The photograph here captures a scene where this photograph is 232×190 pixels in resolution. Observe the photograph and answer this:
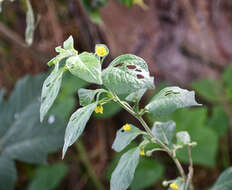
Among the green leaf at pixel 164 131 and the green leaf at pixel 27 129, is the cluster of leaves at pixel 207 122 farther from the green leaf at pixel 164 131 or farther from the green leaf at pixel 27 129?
the green leaf at pixel 164 131

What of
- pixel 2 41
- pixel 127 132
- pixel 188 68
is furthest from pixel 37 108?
pixel 188 68

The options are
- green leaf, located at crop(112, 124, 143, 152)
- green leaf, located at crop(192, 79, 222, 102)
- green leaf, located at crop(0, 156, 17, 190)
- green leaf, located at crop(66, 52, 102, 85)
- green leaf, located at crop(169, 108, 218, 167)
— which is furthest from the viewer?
green leaf, located at crop(192, 79, 222, 102)

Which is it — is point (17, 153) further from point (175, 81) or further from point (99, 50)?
point (175, 81)

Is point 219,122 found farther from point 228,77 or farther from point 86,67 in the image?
point 86,67

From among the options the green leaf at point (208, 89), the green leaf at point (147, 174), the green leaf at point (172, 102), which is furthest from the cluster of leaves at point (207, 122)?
the green leaf at point (172, 102)

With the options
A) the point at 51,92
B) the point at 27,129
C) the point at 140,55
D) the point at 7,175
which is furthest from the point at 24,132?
the point at 140,55

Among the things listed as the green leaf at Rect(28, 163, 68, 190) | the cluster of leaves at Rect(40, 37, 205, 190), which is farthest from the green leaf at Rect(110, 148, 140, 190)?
the green leaf at Rect(28, 163, 68, 190)

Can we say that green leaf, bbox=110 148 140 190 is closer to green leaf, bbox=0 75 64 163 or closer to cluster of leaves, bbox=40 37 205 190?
cluster of leaves, bbox=40 37 205 190
